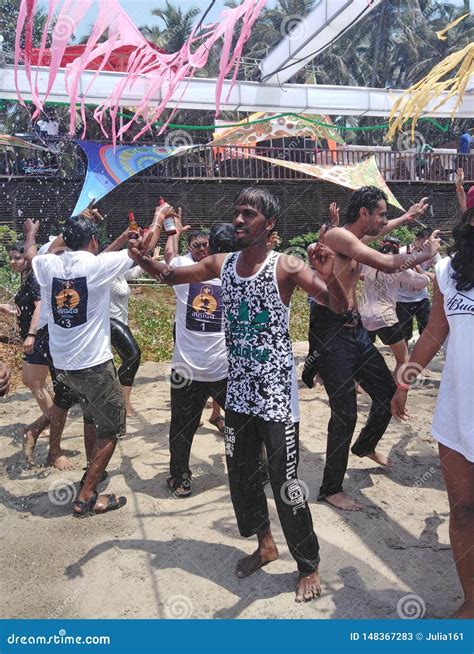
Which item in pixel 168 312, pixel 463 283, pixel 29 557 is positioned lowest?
pixel 29 557

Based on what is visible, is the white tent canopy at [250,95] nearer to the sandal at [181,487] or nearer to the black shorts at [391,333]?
the black shorts at [391,333]

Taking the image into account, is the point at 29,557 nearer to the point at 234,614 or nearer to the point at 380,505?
the point at 234,614

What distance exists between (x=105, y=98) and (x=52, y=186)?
7.83 m

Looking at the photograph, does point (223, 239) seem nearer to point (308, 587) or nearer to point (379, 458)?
point (379, 458)

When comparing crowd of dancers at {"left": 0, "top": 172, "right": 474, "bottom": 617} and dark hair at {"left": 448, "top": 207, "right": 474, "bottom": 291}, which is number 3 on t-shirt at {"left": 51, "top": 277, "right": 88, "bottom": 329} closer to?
crowd of dancers at {"left": 0, "top": 172, "right": 474, "bottom": 617}

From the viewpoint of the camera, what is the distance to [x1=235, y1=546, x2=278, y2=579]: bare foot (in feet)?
10.4

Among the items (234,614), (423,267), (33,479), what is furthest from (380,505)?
(423,267)

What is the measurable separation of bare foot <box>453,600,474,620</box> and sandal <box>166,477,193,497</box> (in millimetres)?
1994

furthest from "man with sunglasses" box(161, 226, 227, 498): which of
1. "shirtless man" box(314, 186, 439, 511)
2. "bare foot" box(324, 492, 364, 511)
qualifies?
"bare foot" box(324, 492, 364, 511)

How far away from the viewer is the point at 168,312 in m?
11.0

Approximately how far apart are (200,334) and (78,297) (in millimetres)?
848

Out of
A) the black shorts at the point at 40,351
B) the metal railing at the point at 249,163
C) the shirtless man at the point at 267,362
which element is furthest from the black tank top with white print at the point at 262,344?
the metal railing at the point at 249,163

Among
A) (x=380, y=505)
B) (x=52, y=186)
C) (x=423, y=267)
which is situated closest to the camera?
(x=380, y=505)

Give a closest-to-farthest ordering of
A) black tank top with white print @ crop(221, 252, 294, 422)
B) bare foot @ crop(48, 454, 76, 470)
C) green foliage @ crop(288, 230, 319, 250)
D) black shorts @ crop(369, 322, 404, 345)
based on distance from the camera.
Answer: black tank top with white print @ crop(221, 252, 294, 422) → bare foot @ crop(48, 454, 76, 470) → black shorts @ crop(369, 322, 404, 345) → green foliage @ crop(288, 230, 319, 250)
